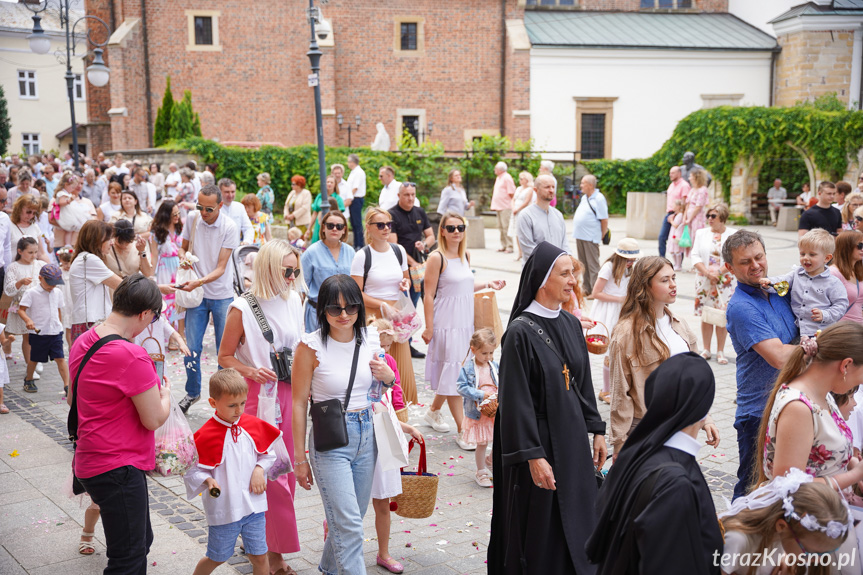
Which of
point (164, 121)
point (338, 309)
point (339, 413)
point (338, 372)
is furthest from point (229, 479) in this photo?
point (164, 121)

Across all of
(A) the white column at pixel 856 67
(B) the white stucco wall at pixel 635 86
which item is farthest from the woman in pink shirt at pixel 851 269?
(A) the white column at pixel 856 67

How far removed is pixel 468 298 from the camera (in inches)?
293

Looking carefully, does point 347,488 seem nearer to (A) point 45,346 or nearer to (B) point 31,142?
(A) point 45,346

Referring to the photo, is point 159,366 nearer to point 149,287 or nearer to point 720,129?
point 149,287

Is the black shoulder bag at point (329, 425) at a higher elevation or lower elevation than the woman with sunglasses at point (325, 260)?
lower

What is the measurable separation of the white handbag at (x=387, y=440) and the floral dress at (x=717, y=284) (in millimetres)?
6087

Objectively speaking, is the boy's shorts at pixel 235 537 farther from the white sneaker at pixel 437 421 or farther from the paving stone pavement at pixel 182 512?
the white sneaker at pixel 437 421

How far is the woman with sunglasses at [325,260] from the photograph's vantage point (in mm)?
7277

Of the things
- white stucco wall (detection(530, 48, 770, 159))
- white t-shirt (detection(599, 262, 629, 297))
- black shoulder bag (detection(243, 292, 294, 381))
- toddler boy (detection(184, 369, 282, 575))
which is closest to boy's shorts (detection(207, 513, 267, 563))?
toddler boy (detection(184, 369, 282, 575))

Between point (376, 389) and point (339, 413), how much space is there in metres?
0.32

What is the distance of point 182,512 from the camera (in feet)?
19.3

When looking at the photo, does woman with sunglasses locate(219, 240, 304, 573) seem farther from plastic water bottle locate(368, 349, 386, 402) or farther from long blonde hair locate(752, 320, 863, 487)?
long blonde hair locate(752, 320, 863, 487)

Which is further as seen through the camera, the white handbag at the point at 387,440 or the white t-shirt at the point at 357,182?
the white t-shirt at the point at 357,182

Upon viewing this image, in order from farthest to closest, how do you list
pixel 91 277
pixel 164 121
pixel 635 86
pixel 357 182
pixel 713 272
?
1. pixel 635 86
2. pixel 164 121
3. pixel 357 182
4. pixel 713 272
5. pixel 91 277
